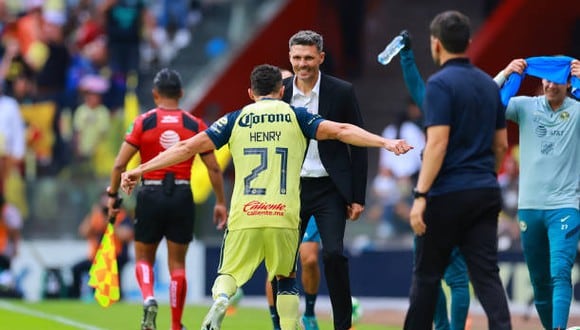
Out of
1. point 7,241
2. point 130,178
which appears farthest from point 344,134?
point 7,241

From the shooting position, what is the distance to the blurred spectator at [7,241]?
76.4ft

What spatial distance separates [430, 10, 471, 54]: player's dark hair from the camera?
10383 millimetres

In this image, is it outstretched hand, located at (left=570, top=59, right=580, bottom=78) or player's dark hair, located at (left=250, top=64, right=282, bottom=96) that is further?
outstretched hand, located at (left=570, top=59, right=580, bottom=78)

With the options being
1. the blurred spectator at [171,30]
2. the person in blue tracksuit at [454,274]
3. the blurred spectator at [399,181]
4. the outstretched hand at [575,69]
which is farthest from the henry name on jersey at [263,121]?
the blurred spectator at [171,30]

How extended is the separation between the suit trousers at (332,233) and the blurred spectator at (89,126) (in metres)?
11.9

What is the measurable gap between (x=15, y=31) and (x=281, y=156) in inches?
675

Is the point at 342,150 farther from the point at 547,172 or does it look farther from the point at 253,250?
the point at 547,172

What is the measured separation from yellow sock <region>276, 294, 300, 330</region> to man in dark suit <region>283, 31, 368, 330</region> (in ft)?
1.93

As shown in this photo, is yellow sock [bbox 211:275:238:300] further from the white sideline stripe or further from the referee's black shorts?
the white sideline stripe

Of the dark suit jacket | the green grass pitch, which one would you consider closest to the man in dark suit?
the dark suit jacket

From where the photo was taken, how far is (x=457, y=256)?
12.8m

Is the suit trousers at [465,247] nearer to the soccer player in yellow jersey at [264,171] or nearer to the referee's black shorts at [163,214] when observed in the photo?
the soccer player in yellow jersey at [264,171]

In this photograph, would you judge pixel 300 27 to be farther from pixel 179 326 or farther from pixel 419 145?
pixel 179 326

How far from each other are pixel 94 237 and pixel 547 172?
36.6 ft
